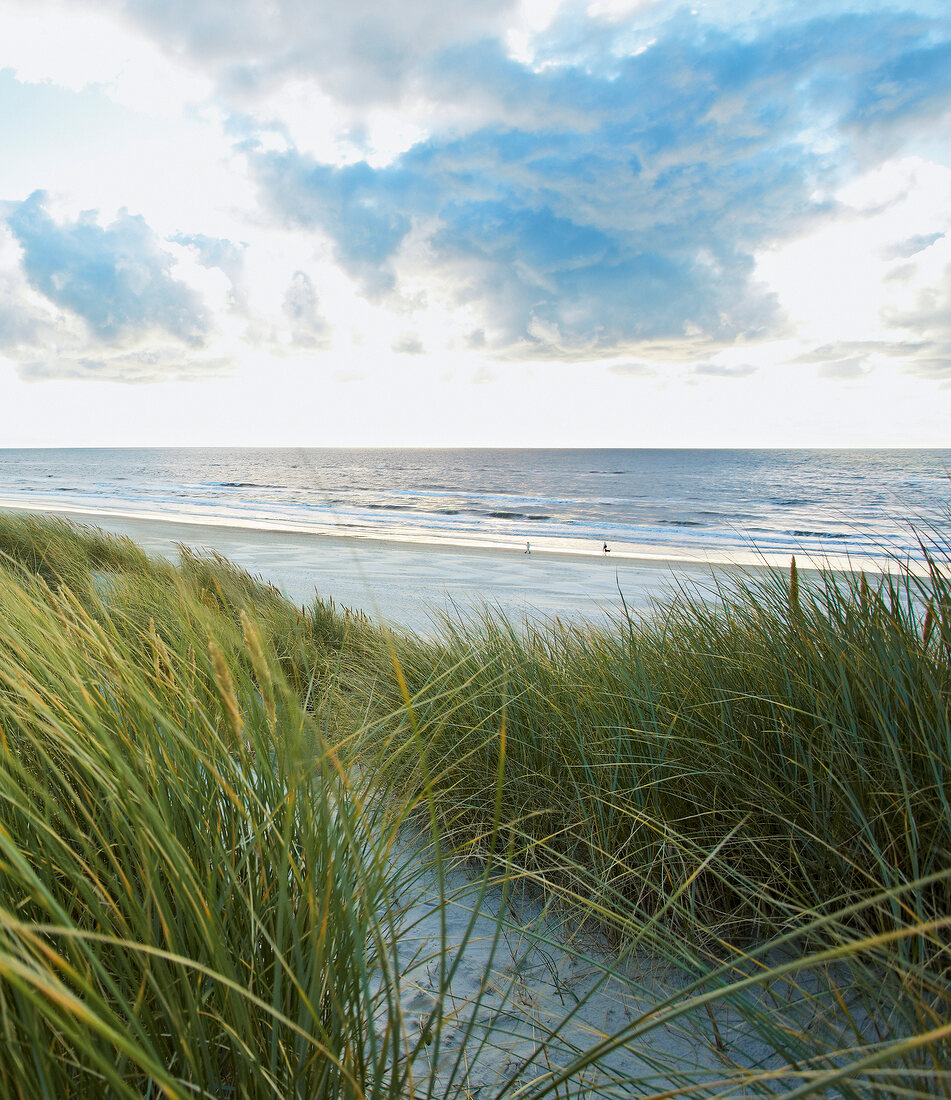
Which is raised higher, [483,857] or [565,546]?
[483,857]

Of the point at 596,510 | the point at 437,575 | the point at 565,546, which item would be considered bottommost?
the point at 565,546

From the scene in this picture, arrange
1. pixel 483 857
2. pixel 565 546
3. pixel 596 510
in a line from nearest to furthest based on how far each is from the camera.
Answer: pixel 483 857
pixel 565 546
pixel 596 510

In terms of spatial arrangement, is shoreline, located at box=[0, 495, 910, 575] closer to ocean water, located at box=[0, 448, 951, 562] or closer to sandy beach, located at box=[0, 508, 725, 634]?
ocean water, located at box=[0, 448, 951, 562]

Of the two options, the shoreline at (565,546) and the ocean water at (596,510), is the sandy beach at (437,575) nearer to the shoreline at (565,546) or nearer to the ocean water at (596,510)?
the shoreline at (565,546)

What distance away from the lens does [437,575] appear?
415 inches

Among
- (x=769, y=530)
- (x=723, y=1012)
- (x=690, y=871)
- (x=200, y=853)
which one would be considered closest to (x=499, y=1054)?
(x=723, y=1012)

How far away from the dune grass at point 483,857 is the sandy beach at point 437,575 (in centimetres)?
347

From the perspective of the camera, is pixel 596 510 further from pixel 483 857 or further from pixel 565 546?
pixel 483 857

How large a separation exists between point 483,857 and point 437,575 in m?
8.43

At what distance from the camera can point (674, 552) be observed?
1627cm

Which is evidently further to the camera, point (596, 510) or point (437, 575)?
point (596, 510)

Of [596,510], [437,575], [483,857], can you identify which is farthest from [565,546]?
[483,857]

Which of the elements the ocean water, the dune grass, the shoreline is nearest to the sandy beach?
the shoreline

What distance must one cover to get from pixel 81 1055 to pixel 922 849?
186 cm
